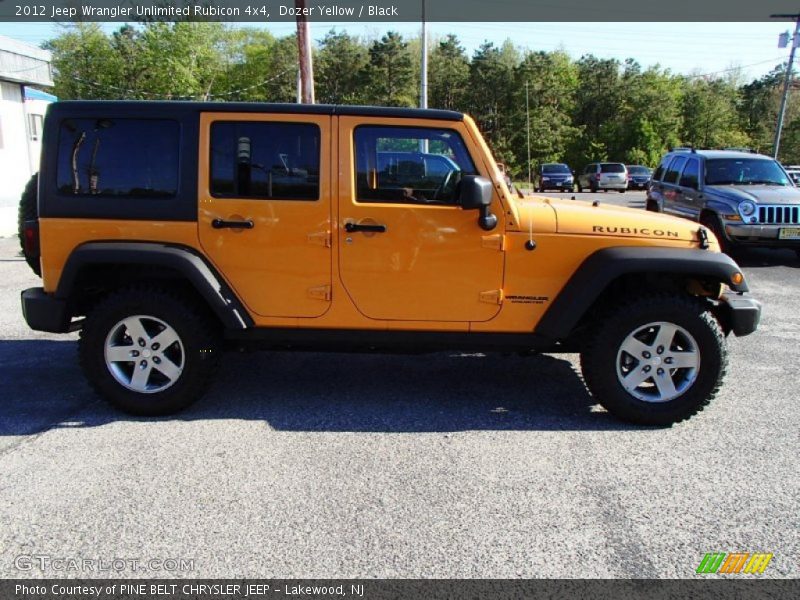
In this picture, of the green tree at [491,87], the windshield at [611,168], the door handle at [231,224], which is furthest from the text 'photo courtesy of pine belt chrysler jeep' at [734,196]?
the green tree at [491,87]

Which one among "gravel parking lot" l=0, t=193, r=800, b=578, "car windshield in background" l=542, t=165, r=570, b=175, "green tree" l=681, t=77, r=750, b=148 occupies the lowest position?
"gravel parking lot" l=0, t=193, r=800, b=578

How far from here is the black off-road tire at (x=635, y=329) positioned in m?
3.87

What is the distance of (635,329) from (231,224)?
2.65 m

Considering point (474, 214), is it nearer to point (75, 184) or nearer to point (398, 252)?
point (398, 252)

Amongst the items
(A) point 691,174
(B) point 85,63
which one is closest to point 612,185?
(A) point 691,174

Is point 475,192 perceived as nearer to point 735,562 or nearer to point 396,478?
point 396,478

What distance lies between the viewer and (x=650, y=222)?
399 cm

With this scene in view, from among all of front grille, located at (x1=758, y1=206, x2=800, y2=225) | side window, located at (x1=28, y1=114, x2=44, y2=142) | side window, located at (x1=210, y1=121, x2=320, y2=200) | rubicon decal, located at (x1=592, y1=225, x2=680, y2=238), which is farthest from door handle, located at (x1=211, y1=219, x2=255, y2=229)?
side window, located at (x1=28, y1=114, x2=44, y2=142)

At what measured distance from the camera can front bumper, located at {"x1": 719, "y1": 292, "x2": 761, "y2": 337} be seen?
156 inches

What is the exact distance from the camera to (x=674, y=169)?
11555 millimetres

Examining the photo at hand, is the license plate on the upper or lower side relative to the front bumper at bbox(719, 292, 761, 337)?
upper

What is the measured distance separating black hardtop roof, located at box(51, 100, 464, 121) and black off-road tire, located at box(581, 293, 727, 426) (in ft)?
5.38

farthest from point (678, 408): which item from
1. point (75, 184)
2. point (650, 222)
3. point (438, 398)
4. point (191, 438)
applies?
point (75, 184)

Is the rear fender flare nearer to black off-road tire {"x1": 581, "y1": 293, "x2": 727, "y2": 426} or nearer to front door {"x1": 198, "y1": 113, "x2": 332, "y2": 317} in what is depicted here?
front door {"x1": 198, "y1": 113, "x2": 332, "y2": 317}
